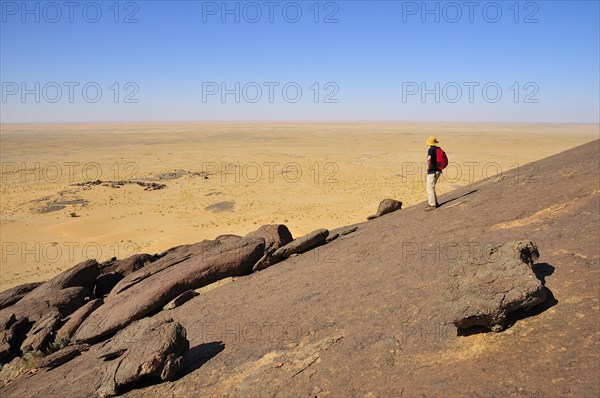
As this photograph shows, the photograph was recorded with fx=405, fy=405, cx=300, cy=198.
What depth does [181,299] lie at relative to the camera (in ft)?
35.6

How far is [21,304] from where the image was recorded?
1266 cm

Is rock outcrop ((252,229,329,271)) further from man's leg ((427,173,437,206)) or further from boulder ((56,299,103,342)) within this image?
boulder ((56,299,103,342))

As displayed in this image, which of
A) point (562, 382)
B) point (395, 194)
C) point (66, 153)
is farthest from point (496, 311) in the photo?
point (66, 153)

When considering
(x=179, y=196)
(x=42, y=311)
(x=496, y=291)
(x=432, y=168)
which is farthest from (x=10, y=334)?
(x=179, y=196)

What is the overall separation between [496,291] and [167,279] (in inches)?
344

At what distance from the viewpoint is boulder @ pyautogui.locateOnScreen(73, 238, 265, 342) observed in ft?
33.7

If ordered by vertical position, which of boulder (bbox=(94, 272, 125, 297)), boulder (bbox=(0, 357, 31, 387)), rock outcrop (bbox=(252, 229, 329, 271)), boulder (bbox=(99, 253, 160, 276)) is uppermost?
rock outcrop (bbox=(252, 229, 329, 271))

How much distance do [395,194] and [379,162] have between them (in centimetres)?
2505

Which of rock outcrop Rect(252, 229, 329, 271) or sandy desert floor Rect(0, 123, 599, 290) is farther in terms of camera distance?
sandy desert floor Rect(0, 123, 599, 290)

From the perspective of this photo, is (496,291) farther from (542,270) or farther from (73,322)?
(73,322)

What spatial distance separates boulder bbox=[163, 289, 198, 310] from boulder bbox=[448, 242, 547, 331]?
6.95 metres

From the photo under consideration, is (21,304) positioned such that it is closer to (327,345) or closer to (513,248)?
(327,345)

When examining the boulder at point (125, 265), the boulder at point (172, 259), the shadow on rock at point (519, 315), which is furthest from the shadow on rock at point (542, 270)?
the boulder at point (125, 265)

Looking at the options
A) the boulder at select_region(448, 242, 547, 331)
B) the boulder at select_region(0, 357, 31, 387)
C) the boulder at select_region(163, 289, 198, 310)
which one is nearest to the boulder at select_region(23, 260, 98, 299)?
the boulder at select_region(0, 357, 31, 387)
